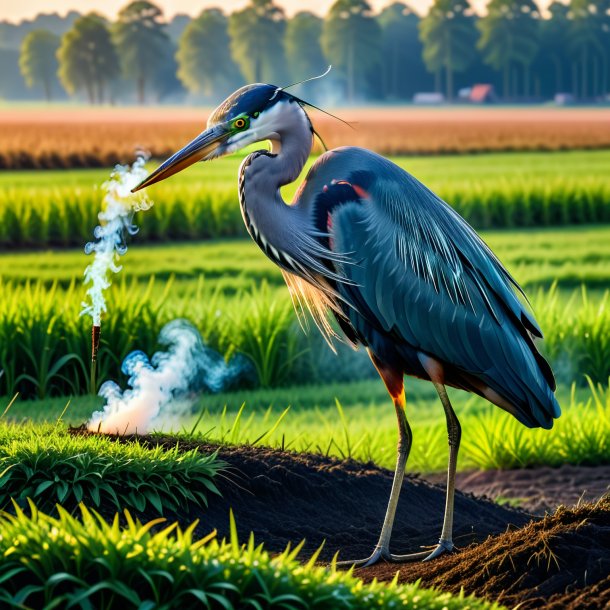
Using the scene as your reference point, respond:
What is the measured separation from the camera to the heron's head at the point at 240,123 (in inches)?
163

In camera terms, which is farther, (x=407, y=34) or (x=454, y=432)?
(x=407, y=34)

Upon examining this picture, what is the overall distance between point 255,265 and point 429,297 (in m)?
8.76

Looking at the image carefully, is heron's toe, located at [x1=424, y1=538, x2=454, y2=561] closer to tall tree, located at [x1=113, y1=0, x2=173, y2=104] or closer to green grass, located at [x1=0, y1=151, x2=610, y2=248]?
green grass, located at [x1=0, y1=151, x2=610, y2=248]

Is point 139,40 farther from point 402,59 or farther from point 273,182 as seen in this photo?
point 273,182

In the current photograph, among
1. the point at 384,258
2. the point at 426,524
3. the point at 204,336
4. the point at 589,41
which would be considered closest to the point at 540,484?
the point at 426,524

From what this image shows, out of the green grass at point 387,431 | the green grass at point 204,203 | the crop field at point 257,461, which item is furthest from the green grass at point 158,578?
the green grass at point 204,203

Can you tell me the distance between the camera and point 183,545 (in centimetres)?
318

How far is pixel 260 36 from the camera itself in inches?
2207

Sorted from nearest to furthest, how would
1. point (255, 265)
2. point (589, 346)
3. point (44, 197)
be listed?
1. point (589, 346)
2. point (255, 265)
3. point (44, 197)

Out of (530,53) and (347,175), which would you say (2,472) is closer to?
(347,175)

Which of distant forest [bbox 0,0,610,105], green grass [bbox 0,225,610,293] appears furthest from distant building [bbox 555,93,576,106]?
green grass [bbox 0,225,610,293]

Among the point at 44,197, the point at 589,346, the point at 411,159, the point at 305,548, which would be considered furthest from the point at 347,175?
the point at 411,159

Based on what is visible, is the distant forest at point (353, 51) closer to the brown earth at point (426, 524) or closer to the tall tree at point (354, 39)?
the tall tree at point (354, 39)

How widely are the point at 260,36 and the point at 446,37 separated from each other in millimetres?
9626
